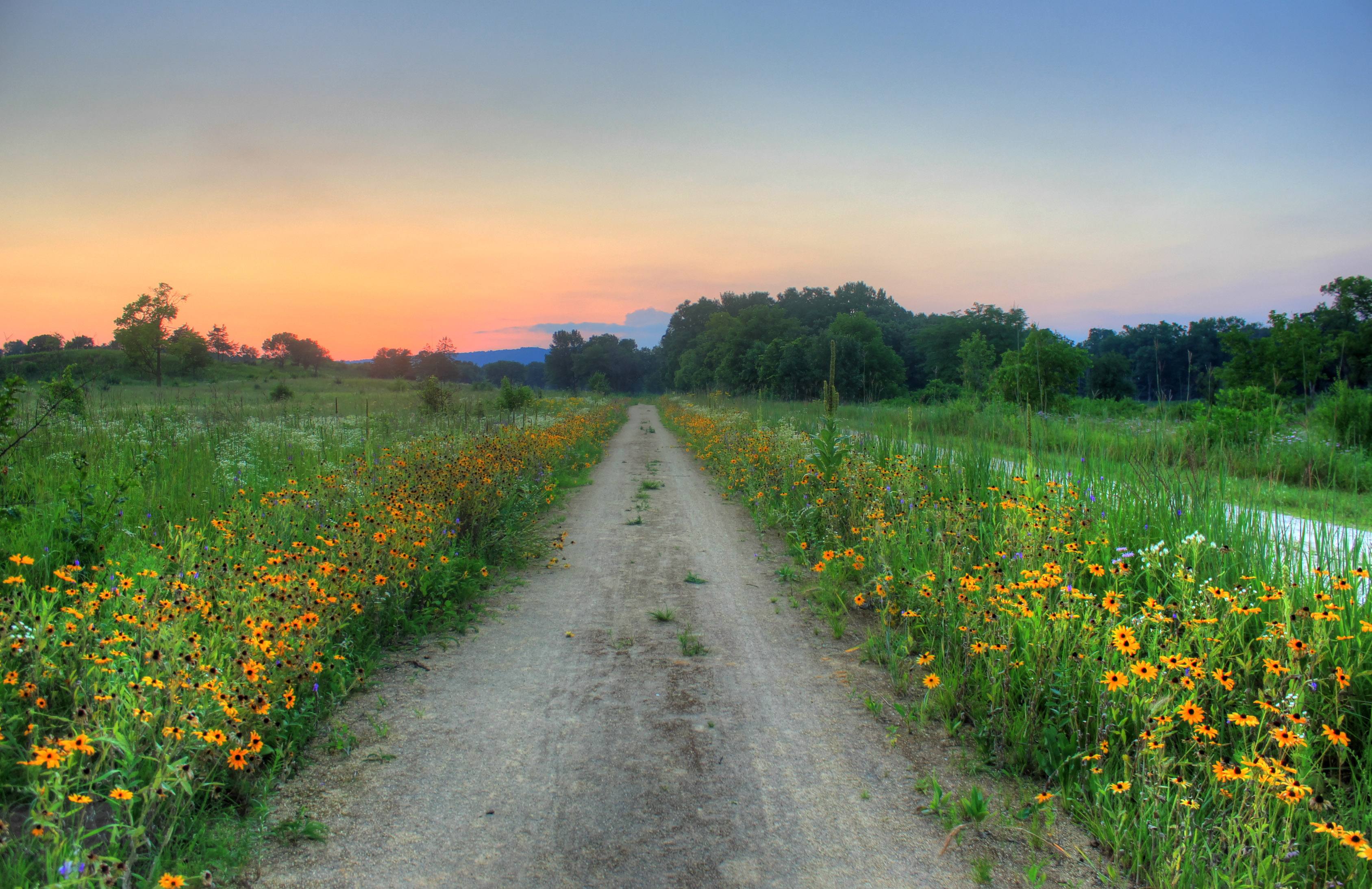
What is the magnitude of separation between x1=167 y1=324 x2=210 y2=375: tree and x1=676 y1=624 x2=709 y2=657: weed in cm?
5942

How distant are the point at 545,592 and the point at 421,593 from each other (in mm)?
1063

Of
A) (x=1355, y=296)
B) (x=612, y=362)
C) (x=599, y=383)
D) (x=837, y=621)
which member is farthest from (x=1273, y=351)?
(x=612, y=362)

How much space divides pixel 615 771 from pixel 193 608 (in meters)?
2.17

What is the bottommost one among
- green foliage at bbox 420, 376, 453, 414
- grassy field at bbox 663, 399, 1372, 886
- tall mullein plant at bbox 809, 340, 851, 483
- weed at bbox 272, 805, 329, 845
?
weed at bbox 272, 805, 329, 845

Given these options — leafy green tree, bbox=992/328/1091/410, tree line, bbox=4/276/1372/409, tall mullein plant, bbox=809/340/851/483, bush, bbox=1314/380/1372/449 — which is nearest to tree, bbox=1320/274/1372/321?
tree line, bbox=4/276/1372/409

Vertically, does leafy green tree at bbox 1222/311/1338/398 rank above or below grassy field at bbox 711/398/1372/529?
above

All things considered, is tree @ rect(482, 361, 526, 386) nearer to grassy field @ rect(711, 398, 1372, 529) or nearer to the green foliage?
the green foliage

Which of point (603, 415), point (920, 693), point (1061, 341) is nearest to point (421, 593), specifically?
point (920, 693)

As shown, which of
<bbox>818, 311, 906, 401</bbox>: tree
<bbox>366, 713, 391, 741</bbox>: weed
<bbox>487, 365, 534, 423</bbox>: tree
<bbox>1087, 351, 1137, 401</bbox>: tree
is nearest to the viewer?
<bbox>366, 713, 391, 741</bbox>: weed

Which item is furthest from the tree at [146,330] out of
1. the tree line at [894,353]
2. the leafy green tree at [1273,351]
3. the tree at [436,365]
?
the leafy green tree at [1273,351]

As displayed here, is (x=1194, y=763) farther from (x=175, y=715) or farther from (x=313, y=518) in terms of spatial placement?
(x=313, y=518)

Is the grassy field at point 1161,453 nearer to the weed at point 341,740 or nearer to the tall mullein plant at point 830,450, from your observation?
the tall mullein plant at point 830,450

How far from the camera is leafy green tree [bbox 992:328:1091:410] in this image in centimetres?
2652

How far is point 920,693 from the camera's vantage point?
3.79 metres
